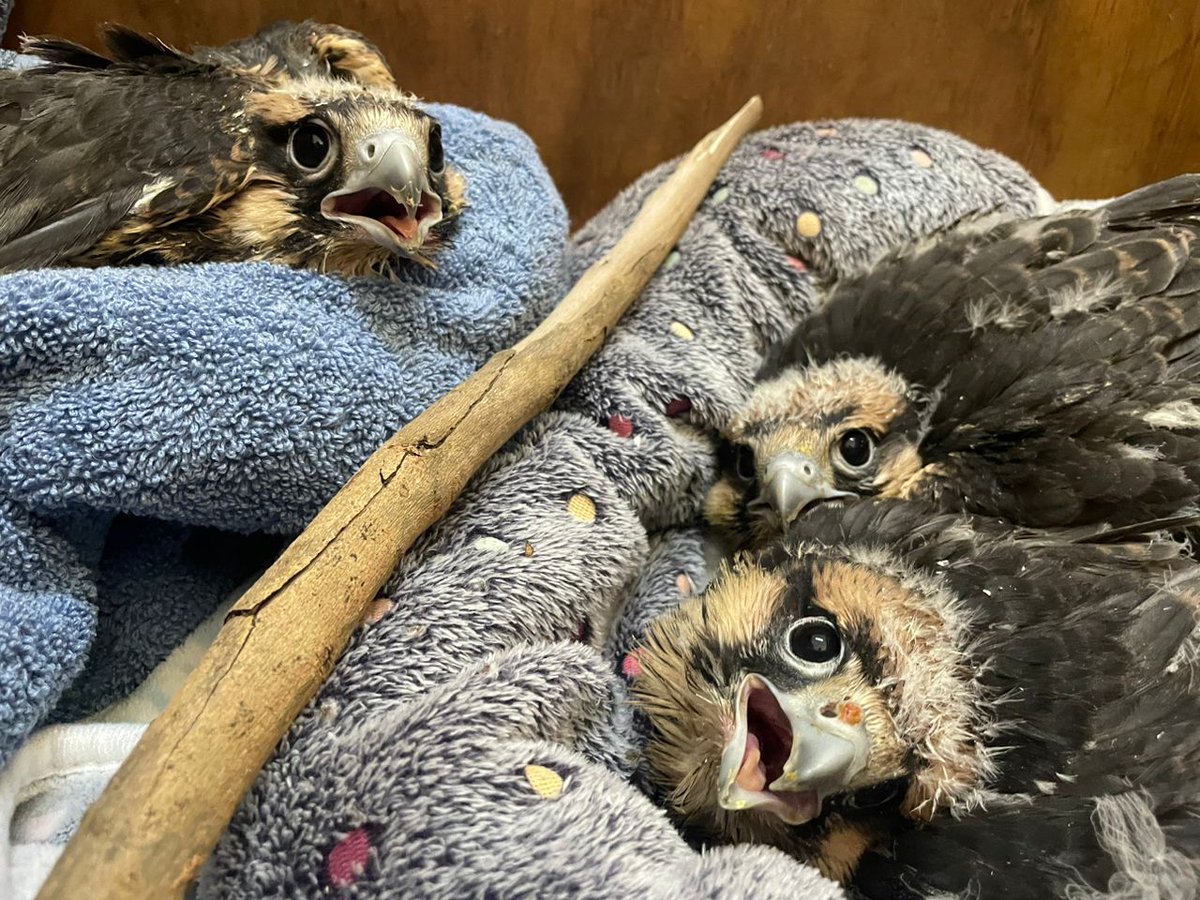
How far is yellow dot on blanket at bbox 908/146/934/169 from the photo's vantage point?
189cm

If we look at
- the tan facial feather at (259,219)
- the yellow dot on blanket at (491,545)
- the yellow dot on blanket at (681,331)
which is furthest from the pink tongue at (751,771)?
the tan facial feather at (259,219)

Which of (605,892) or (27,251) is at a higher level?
(27,251)

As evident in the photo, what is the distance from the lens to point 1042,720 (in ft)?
3.47

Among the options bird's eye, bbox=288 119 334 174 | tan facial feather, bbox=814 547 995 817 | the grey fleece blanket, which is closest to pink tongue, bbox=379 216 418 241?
bird's eye, bbox=288 119 334 174

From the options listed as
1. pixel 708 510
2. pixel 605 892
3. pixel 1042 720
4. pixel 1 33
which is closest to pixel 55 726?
pixel 605 892

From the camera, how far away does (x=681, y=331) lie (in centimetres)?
164

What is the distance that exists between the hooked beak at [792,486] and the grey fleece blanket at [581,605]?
0.44 feet

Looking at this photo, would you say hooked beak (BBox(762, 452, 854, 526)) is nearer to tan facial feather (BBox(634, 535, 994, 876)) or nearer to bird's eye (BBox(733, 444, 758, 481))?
bird's eye (BBox(733, 444, 758, 481))

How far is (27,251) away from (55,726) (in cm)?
63

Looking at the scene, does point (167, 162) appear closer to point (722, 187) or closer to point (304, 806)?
point (304, 806)

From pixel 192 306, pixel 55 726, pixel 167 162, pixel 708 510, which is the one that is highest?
pixel 167 162

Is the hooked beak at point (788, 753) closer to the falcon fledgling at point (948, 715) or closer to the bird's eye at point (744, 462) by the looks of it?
the falcon fledgling at point (948, 715)

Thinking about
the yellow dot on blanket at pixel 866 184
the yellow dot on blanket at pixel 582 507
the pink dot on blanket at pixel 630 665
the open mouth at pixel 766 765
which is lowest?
the pink dot on blanket at pixel 630 665

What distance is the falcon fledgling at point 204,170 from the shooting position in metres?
1.29
